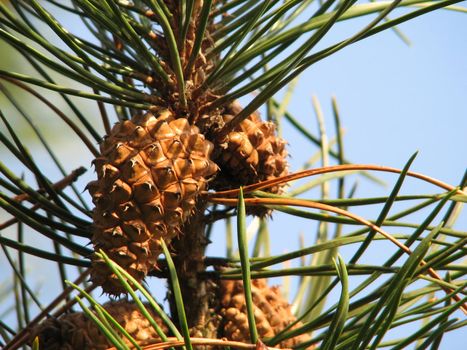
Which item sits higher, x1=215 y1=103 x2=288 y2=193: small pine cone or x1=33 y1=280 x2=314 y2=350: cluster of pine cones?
x1=215 y1=103 x2=288 y2=193: small pine cone

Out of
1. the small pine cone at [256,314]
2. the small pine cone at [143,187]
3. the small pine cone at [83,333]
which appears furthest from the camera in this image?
the small pine cone at [256,314]

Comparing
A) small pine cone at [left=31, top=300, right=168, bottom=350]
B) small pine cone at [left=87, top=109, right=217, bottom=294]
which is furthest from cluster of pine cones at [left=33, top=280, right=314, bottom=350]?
small pine cone at [left=87, top=109, right=217, bottom=294]

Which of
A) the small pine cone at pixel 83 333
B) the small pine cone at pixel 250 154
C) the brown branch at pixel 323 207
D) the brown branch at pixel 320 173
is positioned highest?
the small pine cone at pixel 250 154

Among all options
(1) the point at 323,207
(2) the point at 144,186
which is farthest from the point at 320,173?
(2) the point at 144,186

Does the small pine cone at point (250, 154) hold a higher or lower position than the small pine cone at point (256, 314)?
higher

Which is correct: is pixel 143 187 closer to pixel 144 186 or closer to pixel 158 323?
pixel 144 186

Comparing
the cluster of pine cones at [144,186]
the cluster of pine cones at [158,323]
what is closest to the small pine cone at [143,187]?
the cluster of pine cones at [144,186]

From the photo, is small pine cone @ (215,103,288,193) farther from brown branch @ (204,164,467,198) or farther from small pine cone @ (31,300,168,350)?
small pine cone @ (31,300,168,350)

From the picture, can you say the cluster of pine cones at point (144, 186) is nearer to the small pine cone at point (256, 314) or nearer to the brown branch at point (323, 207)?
the brown branch at point (323, 207)
